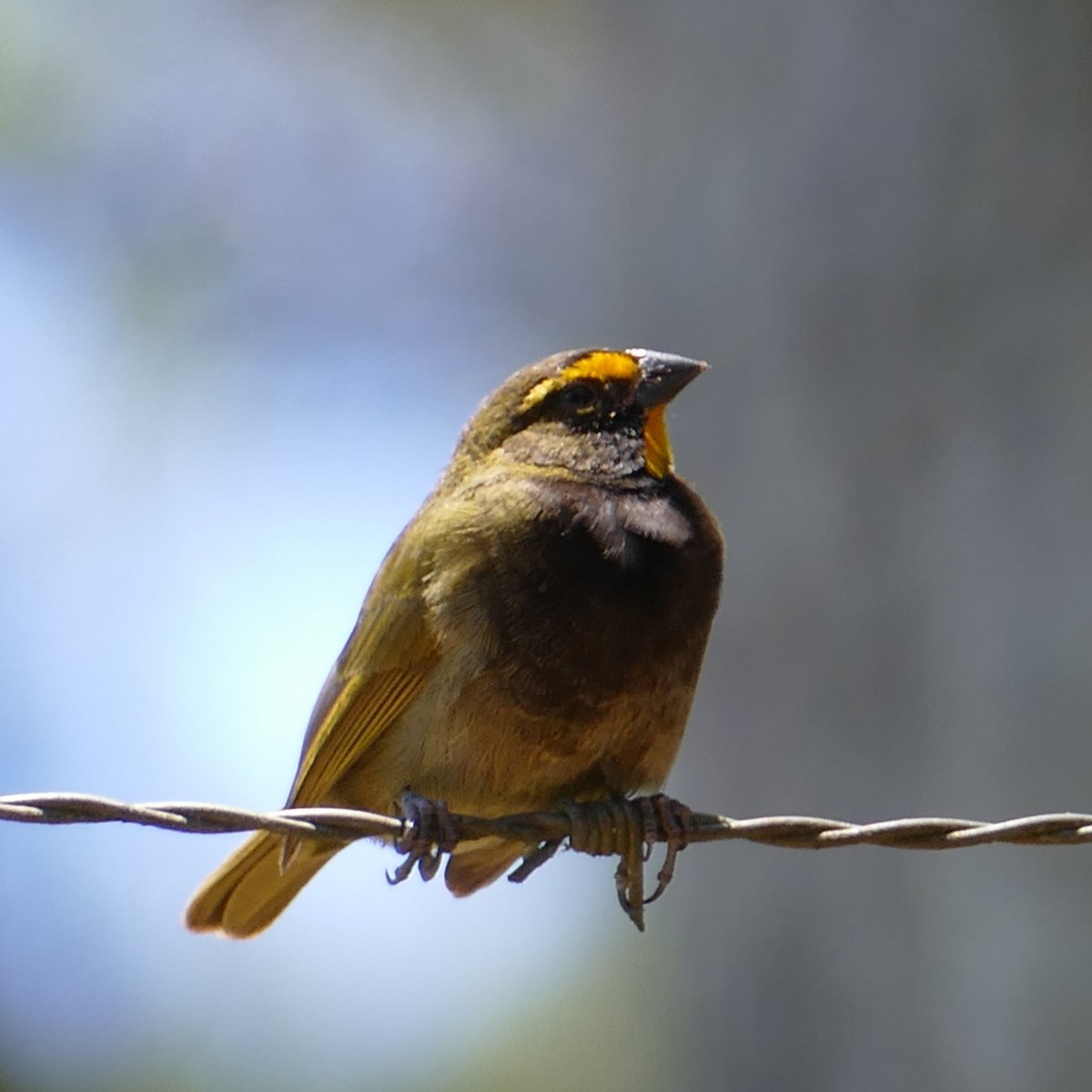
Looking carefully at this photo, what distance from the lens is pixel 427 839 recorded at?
11.7ft

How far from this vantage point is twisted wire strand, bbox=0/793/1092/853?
240 cm

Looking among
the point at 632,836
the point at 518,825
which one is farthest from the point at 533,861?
the point at 518,825

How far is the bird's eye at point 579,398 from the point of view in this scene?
4559 mm

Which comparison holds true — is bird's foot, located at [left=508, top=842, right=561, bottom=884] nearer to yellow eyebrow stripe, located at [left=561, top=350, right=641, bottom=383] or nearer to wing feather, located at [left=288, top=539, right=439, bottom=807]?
wing feather, located at [left=288, top=539, right=439, bottom=807]

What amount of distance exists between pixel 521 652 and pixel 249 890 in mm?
1308

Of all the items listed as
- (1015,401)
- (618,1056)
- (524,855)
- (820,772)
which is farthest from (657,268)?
(618,1056)

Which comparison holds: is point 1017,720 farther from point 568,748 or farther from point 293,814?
point 293,814

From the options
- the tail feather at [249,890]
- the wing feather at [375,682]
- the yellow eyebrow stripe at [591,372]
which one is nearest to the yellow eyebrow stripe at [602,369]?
the yellow eyebrow stripe at [591,372]

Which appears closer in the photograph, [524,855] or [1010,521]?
[524,855]

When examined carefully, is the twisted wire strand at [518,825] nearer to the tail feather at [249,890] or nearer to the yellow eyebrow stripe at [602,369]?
the tail feather at [249,890]

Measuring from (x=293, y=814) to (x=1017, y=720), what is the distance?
11.4ft

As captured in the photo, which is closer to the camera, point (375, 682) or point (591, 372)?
point (375, 682)

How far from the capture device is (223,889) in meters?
4.52

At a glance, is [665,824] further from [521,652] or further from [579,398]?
[579,398]
